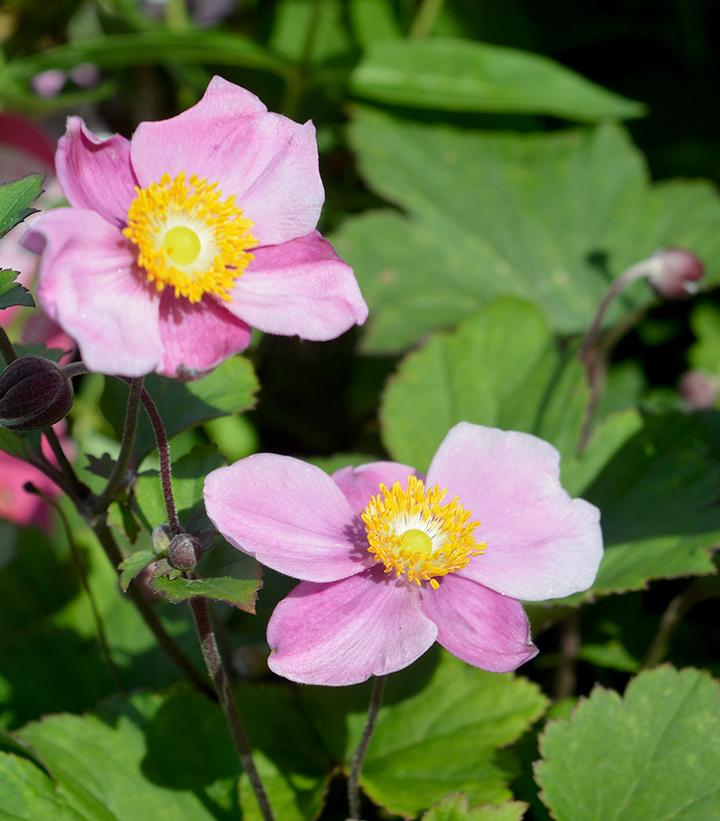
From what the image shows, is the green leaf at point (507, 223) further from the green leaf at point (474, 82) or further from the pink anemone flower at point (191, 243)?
the pink anemone flower at point (191, 243)

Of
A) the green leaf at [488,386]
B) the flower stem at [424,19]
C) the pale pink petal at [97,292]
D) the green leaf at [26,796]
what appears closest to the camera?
the pale pink petal at [97,292]

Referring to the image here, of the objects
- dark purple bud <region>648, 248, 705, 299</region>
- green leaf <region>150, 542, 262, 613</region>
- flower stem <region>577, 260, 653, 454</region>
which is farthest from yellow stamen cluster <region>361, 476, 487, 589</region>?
dark purple bud <region>648, 248, 705, 299</region>

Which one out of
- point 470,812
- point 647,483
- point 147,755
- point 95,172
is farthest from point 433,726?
point 95,172

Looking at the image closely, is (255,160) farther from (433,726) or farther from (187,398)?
(433,726)

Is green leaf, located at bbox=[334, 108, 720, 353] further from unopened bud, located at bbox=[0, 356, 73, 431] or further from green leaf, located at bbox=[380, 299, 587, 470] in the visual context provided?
unopened bud, located at bbox=[0, 356, 73, 431]

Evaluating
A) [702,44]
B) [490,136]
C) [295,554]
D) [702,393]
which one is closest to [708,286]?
[702,393]

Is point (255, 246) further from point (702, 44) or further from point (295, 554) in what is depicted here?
point (702, 44)

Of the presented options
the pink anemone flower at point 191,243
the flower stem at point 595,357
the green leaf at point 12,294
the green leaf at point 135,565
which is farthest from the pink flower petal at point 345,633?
the flower stem at point 595,357
